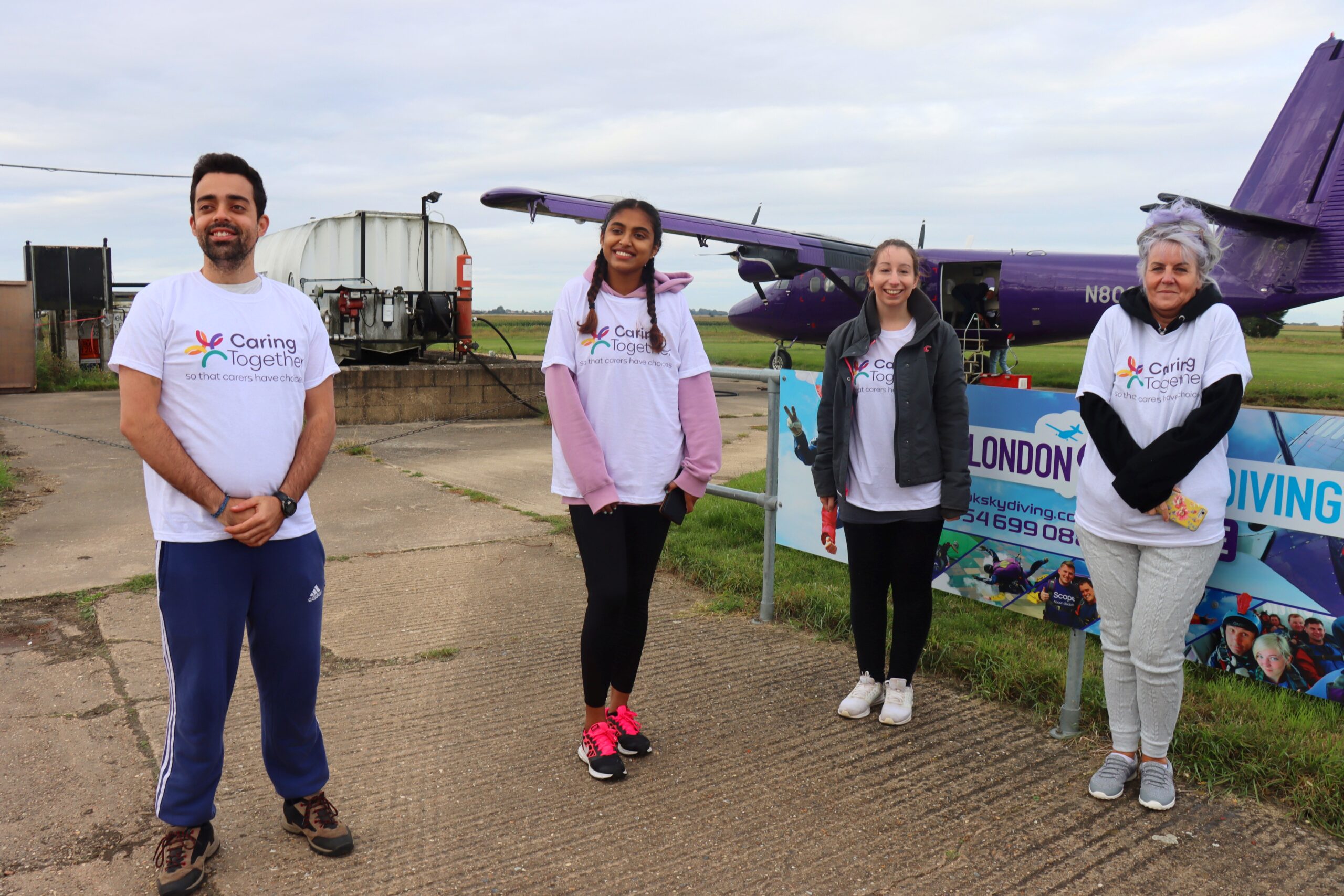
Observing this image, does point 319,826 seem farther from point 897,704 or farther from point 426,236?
point 426,236

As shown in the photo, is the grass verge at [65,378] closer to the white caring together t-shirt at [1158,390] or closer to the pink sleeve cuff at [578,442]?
the pink sleeve cuff at [578,442]

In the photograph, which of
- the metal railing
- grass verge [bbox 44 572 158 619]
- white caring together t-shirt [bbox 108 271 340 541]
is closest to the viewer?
white caring together t-shirt [bbox 108 271 340 541]

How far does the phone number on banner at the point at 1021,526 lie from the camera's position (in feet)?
11.6

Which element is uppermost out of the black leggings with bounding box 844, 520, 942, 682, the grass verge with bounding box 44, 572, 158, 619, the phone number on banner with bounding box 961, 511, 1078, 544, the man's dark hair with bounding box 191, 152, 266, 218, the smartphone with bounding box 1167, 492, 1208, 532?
the man's dark hair with bounding box 191, 152, 266, 218

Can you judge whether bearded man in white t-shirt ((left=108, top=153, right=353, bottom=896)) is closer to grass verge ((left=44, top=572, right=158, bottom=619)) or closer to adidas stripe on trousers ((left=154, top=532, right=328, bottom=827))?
adidas stripe on trousers ((left=154, top=532, right=328, bottom=827))

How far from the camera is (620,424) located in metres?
3.02

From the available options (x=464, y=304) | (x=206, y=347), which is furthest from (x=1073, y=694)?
(x=464, y=304)

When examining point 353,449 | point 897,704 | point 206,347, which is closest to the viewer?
point 206,347

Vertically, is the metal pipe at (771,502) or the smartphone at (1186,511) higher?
the smartphone at (1186,511)

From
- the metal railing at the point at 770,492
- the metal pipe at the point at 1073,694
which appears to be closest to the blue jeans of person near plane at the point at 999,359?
the metal railing at the point at 770,492

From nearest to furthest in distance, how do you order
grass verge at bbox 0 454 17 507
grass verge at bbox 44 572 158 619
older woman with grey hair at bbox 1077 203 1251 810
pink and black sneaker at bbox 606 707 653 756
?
older woman with grey hair at bbox 1077 203 1251 810 → pink and black sneaker at bbox 606 707 653 756 → grass verge at bbox 44 572 158 619 → grass verge at bbox 0 454 17 507

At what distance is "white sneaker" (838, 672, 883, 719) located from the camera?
3555mm

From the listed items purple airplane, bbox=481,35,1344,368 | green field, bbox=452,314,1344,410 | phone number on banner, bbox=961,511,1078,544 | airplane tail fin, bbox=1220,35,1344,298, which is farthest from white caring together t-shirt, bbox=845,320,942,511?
airplane tail fin, bbox=1220,35,1344,298

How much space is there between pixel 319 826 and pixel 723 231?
1542 centimetres
